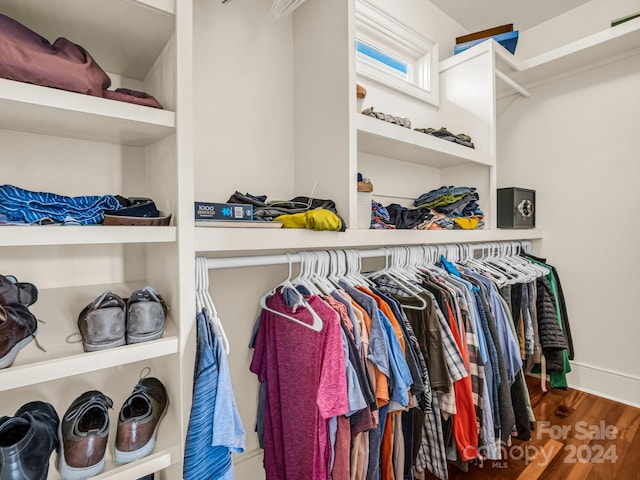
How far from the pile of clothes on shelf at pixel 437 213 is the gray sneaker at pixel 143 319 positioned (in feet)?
3.02

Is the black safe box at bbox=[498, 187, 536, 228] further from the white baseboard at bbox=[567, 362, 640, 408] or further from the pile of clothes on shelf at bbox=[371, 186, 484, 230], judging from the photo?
the white baseboard at bbox=[567, 362, 640, 408]

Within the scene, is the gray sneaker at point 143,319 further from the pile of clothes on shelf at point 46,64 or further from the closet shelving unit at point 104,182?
Answer: the pile of clothes on shelf at point 46,64

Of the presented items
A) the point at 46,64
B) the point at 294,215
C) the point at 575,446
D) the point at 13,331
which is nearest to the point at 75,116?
the point at 46,64

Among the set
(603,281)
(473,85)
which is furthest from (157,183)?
(603,281)

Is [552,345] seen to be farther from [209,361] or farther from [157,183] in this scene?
[157,183]

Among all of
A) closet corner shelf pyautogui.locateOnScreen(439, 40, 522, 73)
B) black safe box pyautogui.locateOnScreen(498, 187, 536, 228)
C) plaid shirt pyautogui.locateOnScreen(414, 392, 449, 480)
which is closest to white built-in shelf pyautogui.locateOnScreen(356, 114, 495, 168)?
black safe box pyautogui.locateOnScreen(498, 187, 536, 228)

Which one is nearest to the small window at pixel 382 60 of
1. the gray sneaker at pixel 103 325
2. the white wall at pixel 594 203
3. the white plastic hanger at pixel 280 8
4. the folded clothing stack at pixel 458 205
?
the white plastic hanger at pixel 280 8

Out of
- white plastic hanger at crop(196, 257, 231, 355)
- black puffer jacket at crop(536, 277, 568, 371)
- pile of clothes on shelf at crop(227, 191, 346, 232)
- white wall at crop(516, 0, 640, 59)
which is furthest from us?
white wall at crop(516, 0, 640, 59)

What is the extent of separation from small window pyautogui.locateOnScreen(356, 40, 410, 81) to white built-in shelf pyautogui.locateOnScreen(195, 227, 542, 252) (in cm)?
120

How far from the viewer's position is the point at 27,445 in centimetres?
70

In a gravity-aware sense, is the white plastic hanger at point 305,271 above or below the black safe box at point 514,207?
below

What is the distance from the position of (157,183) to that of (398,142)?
1095mm

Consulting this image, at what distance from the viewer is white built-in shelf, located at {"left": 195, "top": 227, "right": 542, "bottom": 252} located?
0.95m

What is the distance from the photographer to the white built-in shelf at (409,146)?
1.42 m
